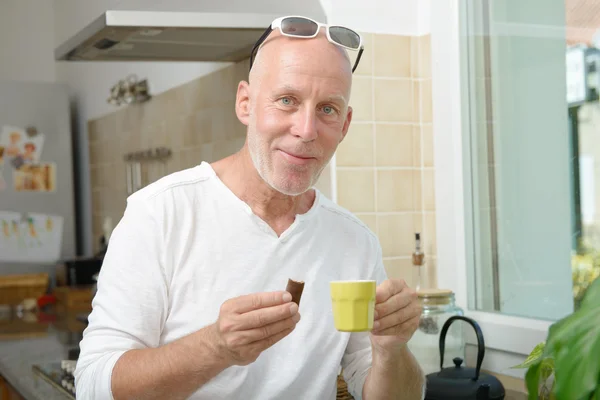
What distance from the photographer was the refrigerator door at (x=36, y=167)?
167 inches

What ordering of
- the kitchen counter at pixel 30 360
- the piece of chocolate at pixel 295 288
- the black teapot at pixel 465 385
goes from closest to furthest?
the piece of chocolate at pixel 295 288, the black teapot at pixel 465 385, the kitchen counter at pixel 30 360

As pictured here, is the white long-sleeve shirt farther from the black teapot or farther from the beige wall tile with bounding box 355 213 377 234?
the beige wall tile with bounding box 355 213 377 234

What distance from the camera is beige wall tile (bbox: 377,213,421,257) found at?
2203mm

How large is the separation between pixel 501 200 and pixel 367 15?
1.98 feet

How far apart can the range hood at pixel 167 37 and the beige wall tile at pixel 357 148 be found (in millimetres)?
367

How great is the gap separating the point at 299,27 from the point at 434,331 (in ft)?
3.10

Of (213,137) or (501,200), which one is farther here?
(213,137)

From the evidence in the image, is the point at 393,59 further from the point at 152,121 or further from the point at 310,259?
the point at 152,121

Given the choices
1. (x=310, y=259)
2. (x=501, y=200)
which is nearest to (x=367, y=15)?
(x=501, y=200)

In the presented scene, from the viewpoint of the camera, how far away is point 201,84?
9.80ft

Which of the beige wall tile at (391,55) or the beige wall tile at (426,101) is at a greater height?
the beige wall tile at (391,55)

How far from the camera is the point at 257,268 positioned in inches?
54.5

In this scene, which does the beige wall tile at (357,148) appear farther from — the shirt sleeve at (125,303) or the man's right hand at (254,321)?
the man's right hand at (254,321)

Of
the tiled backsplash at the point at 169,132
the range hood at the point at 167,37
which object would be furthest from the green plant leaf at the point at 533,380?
the tiled backsplash at the point at 169,132
